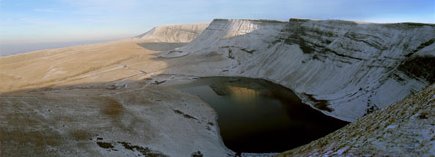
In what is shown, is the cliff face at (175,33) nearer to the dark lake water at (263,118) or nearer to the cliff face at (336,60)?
the cliff face at (336,60)

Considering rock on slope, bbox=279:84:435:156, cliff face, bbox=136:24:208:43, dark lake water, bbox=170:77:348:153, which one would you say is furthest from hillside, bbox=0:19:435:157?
cliff face, bbox=136:24:208:43

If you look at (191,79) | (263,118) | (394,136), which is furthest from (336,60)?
(394,136)

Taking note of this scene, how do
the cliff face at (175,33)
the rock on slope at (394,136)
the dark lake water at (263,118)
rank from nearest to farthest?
the rock on slope at (394,136)
the dark lake water at (263,118)
the cliff face at (175,33)

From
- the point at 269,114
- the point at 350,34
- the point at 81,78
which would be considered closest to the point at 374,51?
the point at 350,34

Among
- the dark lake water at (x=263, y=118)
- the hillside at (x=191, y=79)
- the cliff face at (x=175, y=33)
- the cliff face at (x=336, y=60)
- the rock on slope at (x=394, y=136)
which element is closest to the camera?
the rock on slope at (x=394, y=136)

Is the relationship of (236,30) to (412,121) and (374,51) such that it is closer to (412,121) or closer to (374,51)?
(374,51)

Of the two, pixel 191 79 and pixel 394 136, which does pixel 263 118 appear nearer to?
pixel 394 136

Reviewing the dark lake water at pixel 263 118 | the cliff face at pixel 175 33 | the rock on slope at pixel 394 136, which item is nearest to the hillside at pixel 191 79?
the rock on slope at pixel 394 136
